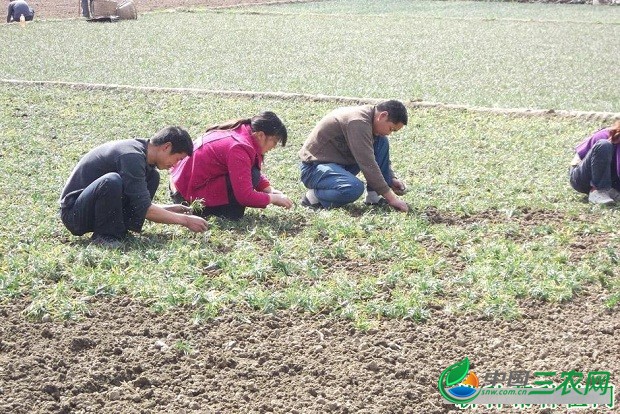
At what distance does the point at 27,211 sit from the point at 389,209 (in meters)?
3.09

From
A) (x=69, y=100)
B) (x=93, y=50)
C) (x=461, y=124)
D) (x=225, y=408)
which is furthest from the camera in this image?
(x=93, y=50)

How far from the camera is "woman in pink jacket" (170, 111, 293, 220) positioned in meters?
7.18

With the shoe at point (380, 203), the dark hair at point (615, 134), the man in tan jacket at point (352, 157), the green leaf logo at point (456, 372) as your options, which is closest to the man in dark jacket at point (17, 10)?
the man in tan jacket at point (352, 157)

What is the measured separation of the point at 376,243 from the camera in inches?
272

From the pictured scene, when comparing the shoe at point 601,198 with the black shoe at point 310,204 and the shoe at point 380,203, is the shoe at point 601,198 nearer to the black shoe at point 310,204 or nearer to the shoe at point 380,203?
the shoe at point 380,203

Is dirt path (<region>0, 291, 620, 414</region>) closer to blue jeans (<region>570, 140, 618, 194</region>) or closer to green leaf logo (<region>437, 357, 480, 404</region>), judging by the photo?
green leaf logo (<region>437, 357, 480, 404</region>)

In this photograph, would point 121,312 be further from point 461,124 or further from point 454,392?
point 461,124

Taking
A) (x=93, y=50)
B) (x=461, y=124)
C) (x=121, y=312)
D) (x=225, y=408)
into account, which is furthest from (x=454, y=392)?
(x=93, y=50)

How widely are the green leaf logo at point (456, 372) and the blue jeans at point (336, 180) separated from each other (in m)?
3.08

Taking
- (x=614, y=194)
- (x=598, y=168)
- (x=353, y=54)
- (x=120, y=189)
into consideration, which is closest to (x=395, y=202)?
(x=598, y=168)

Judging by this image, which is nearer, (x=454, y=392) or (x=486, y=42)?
(x=454, y=392)

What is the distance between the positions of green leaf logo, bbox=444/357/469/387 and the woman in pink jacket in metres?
2.72

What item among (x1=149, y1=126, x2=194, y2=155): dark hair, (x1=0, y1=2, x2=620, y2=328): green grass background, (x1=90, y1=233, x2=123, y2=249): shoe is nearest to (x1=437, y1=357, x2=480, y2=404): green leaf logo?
(x1=0, y1=2, x2=620, y2=328): green grass background

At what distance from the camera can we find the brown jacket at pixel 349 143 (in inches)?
303
